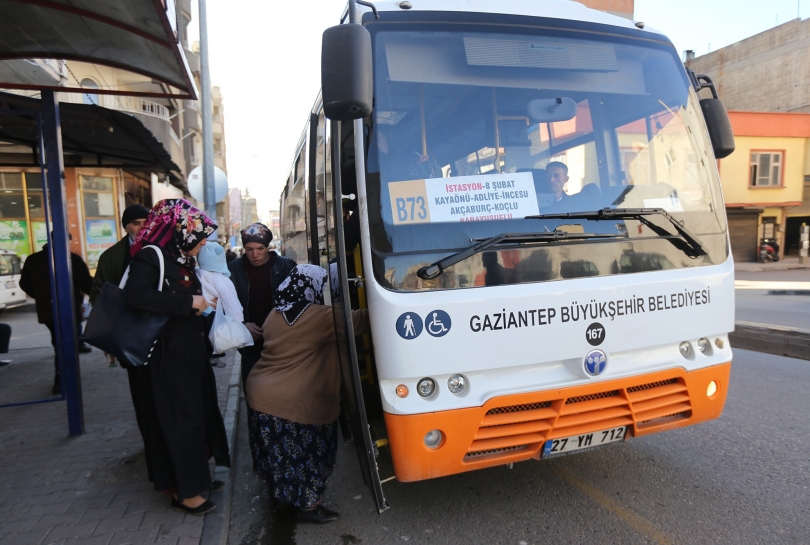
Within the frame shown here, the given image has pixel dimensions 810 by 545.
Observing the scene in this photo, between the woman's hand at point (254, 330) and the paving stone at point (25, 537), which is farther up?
the woman's hand at point (254, 330)

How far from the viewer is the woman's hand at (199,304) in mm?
3152

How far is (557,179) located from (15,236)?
56.4 ft

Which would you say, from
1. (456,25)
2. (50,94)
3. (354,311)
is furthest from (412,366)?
(50,94)

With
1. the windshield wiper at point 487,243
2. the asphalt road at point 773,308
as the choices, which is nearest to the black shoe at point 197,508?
the windshield wiper at point 487,243

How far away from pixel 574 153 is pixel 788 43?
117 feet

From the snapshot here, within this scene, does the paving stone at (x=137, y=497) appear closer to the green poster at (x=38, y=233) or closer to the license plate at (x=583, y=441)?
the license plate at (x=583, y=441)

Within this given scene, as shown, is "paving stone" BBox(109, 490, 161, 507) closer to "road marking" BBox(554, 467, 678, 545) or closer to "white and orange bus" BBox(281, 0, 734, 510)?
"white and orange bus" BBox(281, 0, 734, 510)

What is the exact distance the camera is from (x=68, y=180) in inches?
626

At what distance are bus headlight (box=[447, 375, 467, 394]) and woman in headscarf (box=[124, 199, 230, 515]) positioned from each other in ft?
5.03

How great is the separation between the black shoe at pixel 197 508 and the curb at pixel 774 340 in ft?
22.0

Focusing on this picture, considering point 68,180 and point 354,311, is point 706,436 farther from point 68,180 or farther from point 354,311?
point 68,180

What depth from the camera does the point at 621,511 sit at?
3.24m

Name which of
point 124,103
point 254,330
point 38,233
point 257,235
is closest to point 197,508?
point 254,330

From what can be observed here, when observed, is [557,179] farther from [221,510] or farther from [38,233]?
[38,233]
